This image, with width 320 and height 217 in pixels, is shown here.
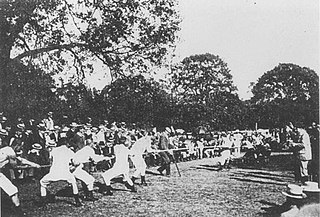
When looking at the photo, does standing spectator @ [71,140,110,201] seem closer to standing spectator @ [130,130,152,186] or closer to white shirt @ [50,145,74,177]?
white shirt @ [50,145,74,177]

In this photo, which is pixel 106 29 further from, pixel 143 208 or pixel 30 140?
pixel 143 208

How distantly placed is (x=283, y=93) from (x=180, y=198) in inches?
1351

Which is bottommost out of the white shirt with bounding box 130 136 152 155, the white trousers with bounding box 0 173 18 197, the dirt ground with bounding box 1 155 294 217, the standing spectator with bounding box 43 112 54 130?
the dirt ground with bounding box 1 155 294 217

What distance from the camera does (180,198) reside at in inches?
341

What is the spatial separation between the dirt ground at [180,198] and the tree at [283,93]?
798 inches

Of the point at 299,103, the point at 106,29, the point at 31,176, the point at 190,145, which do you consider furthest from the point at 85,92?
the point at 299,103

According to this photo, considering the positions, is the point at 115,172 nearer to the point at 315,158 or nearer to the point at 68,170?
the point at 68,170

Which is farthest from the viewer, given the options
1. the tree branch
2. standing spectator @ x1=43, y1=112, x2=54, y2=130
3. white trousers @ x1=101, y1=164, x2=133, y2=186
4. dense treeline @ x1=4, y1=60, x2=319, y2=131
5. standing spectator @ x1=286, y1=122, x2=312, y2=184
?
standing spectator @ x1=43, y1=112, x2=54, y2=130

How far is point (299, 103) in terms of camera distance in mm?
33625

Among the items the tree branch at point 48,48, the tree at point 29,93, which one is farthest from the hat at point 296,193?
the tree branch at point 48,48

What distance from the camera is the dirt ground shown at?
24.1 feet

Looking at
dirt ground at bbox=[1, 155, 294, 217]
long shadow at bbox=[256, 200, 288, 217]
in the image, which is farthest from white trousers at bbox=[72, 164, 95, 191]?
long shadow at bbox=[256, 200, 288, 217]

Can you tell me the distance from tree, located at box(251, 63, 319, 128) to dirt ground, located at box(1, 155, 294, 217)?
20262mm

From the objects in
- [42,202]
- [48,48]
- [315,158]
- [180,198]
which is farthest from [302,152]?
[48,48]
